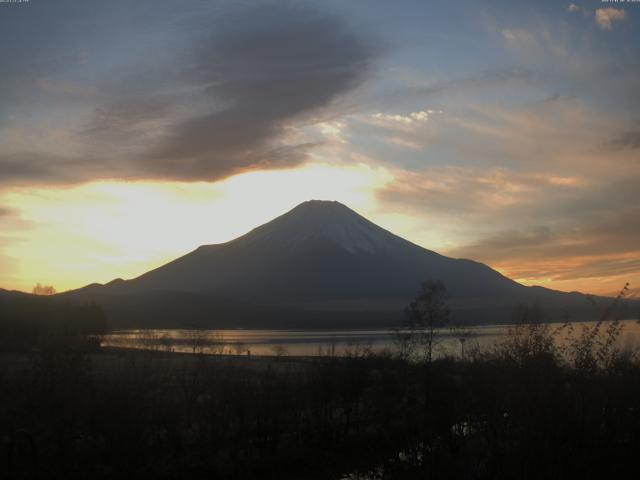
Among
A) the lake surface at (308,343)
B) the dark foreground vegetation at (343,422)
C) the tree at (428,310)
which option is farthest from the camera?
the lake surface at (308,343)

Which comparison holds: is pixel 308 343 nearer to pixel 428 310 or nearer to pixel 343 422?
pixel 428 310

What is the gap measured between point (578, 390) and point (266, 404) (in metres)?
9.55

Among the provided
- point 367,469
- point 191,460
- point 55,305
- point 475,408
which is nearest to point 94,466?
point 191,460

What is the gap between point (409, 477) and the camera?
8633mm

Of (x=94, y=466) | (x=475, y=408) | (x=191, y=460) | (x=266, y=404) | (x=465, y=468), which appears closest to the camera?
(x=465, y=468)

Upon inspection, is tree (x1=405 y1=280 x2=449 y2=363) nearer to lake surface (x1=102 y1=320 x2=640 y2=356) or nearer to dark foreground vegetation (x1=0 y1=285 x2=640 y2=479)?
lake surface (x1=102 y1=320 x2=640 y2=356)

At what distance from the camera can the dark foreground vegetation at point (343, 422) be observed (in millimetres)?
8914

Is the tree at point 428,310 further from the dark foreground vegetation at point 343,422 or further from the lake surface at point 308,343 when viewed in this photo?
the dark foreground vegetation at point 343,422

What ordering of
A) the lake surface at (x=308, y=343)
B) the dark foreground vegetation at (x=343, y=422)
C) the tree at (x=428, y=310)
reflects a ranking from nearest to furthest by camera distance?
the dark foreground vegetation at (x=343, y=422), the tree at (x=428, y=310), the lake surface at (x=308, y=343)

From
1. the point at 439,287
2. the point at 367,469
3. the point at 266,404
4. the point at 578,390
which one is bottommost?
the point at 367,469

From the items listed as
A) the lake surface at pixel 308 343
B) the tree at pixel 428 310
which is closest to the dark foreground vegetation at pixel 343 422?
the lake surface at pixel 308 343

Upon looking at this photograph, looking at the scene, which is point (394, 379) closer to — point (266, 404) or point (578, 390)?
point (266, 404)

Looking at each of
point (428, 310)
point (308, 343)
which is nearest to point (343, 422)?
point (428, 310)

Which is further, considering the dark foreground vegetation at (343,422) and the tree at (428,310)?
the tree at (428,310)
